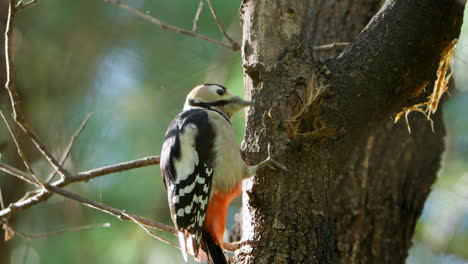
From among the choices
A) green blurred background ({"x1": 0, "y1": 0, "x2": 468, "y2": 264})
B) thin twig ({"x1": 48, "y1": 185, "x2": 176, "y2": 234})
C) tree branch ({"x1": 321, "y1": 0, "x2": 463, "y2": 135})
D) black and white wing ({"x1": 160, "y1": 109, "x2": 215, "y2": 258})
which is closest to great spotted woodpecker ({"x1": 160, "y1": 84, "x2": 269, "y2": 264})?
black and white wing ({"x1": 160, "y1": 109, "x2": 215, "y2": 258})

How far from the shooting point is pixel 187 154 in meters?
2.65

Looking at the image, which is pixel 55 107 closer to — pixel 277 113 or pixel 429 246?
pixel 277 113

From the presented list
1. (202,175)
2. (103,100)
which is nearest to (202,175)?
(202,175)

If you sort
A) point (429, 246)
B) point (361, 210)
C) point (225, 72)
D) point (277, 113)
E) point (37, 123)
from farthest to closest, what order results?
point (429, 246) < point (225, 72) < point (37, 123) < point (361, 210) < point (277, 113)

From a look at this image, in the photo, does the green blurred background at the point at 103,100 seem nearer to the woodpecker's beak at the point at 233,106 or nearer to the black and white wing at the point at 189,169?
the woodpecker's beak at the point at 233,106

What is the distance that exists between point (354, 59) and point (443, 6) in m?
0.46

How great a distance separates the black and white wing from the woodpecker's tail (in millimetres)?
93

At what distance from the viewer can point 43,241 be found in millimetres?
3916

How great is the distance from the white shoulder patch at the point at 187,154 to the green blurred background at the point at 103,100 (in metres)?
1.17

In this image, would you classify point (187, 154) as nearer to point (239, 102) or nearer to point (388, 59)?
point (239, 102)

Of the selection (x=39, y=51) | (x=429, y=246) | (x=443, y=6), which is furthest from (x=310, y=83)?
(x=429, y=246)

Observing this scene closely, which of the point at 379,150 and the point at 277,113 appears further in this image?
the point at 379,150

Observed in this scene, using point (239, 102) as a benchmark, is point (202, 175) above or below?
below

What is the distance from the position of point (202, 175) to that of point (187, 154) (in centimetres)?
13
